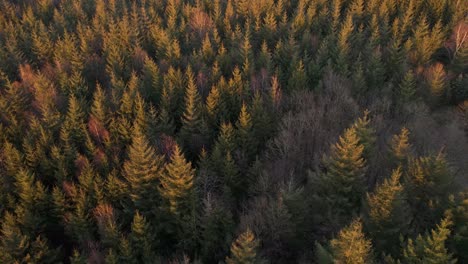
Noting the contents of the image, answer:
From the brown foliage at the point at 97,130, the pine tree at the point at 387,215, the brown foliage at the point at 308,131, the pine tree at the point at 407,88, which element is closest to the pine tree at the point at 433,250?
the pine tree at the point at 387,215

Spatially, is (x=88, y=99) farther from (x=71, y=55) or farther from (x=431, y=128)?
(x=431, y=128)

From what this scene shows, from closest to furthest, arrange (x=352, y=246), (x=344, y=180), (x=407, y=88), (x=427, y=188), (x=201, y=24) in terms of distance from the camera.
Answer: (x=352, y=246) → (x=427, y=188) → (x=344, y=180) → (x=407, y=88) → (x=201, y=24)

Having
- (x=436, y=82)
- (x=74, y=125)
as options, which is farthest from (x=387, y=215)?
(x=74, y=125)

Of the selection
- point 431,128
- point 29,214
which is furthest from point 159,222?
point 431,128

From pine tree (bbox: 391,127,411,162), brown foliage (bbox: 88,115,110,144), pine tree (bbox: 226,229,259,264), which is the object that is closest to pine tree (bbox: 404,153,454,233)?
pine tree (bbox: 391,127,411,162)

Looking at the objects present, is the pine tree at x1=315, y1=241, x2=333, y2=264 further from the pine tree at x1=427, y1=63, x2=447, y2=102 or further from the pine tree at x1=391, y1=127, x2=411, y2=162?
the pine tree at x1=427, y1=63, x2=447, y2=102

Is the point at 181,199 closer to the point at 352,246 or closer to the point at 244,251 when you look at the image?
the point at 244,251
